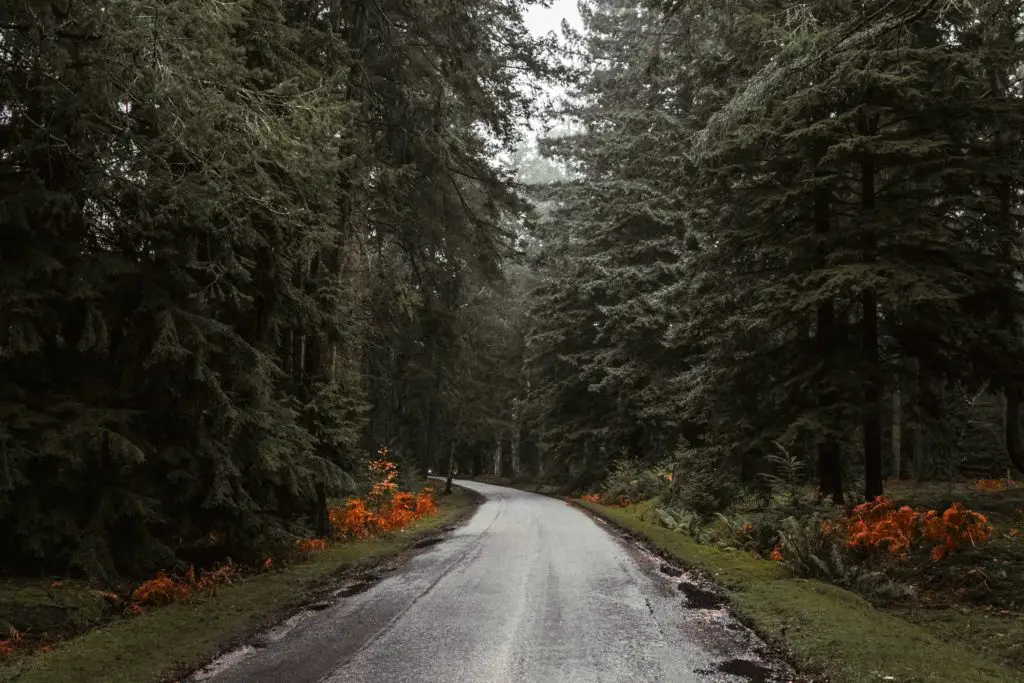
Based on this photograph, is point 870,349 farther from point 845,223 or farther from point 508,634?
point 508,634

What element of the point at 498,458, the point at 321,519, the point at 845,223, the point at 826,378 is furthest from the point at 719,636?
the point at 498,458

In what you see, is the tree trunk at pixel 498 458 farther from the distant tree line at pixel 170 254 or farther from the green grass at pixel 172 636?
the green grass at pixel 172 636

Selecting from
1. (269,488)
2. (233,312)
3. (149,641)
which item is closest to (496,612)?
(149,641)

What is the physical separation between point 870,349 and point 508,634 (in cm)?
858

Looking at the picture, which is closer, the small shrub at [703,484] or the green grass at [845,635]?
the green grass at [845,635]

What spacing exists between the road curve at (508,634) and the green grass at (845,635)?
44cm

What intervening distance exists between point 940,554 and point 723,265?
22.4 feet

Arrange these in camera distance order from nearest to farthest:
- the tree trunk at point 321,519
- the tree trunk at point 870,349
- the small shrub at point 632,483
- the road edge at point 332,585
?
the road edge at point 332,585 < the tree trunk at point 870,349 < the tree trunk at point 321,519 < the small shrub at point 632,483

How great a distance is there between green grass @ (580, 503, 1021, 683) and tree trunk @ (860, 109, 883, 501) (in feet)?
10.9

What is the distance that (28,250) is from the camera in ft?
23.6

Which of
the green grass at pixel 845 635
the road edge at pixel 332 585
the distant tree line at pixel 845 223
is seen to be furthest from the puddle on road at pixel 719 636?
the road edge at pixel 332 585

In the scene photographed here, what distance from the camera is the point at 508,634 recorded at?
7043mm

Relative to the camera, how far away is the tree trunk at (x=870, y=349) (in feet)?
38.1

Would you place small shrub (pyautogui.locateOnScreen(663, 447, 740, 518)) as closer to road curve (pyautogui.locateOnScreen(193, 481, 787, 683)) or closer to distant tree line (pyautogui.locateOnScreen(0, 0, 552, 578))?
road curve (pyautogui.locateOnScreen(193, 481, 787, 683))
